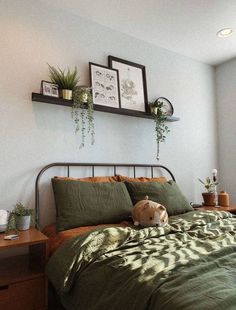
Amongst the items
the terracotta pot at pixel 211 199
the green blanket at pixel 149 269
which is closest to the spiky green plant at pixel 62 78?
the green blanket at pixel 149 269

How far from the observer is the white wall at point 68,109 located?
2.03 meters

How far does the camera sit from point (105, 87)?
2500 mm

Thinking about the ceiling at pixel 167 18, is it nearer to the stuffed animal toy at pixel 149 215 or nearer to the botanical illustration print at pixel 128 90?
the botanical illustration print at pixel 128 90

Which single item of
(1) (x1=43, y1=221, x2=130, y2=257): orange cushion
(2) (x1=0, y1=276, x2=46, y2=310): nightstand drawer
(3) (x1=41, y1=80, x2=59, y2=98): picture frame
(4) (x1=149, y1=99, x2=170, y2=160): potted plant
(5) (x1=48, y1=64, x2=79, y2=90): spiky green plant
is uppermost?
(5) (x1=48, y1=64, x2=79, y2=90): spiky green plant

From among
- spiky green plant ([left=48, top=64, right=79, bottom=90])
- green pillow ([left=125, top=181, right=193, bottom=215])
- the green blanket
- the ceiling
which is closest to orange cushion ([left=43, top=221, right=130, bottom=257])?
the green blanket

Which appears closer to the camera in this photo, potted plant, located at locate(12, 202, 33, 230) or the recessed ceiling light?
potted plant, located at locate(12, 202, 33, 230)

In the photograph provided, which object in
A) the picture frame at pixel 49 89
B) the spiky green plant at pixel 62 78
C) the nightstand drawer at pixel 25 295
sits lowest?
the nightstand drawer at pixel 25 295

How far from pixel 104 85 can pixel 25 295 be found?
1.86 m

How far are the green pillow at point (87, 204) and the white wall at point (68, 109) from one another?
1.13ft

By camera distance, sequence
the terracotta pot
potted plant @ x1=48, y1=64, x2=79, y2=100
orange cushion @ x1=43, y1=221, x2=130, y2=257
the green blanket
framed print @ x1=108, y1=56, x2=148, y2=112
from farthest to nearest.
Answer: the terracotta pot
framed print @ x1=108, y1=56, x2=148, y2=112
potted plant @ x1=48, y1=64, x2=79, y2=100
orange cushion @ x1=43, y1=221, x2=130, y2=257
the green blanket

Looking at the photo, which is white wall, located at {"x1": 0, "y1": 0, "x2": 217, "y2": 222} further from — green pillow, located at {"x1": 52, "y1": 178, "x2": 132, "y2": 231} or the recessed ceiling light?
the recessed ceiling light

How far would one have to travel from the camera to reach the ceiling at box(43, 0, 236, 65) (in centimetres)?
228

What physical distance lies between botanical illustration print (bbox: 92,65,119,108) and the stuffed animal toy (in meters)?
1.10

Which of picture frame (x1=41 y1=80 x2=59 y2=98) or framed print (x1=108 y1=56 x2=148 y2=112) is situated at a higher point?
framed print (x1=108 y1=56 x2=148 y2=112)
